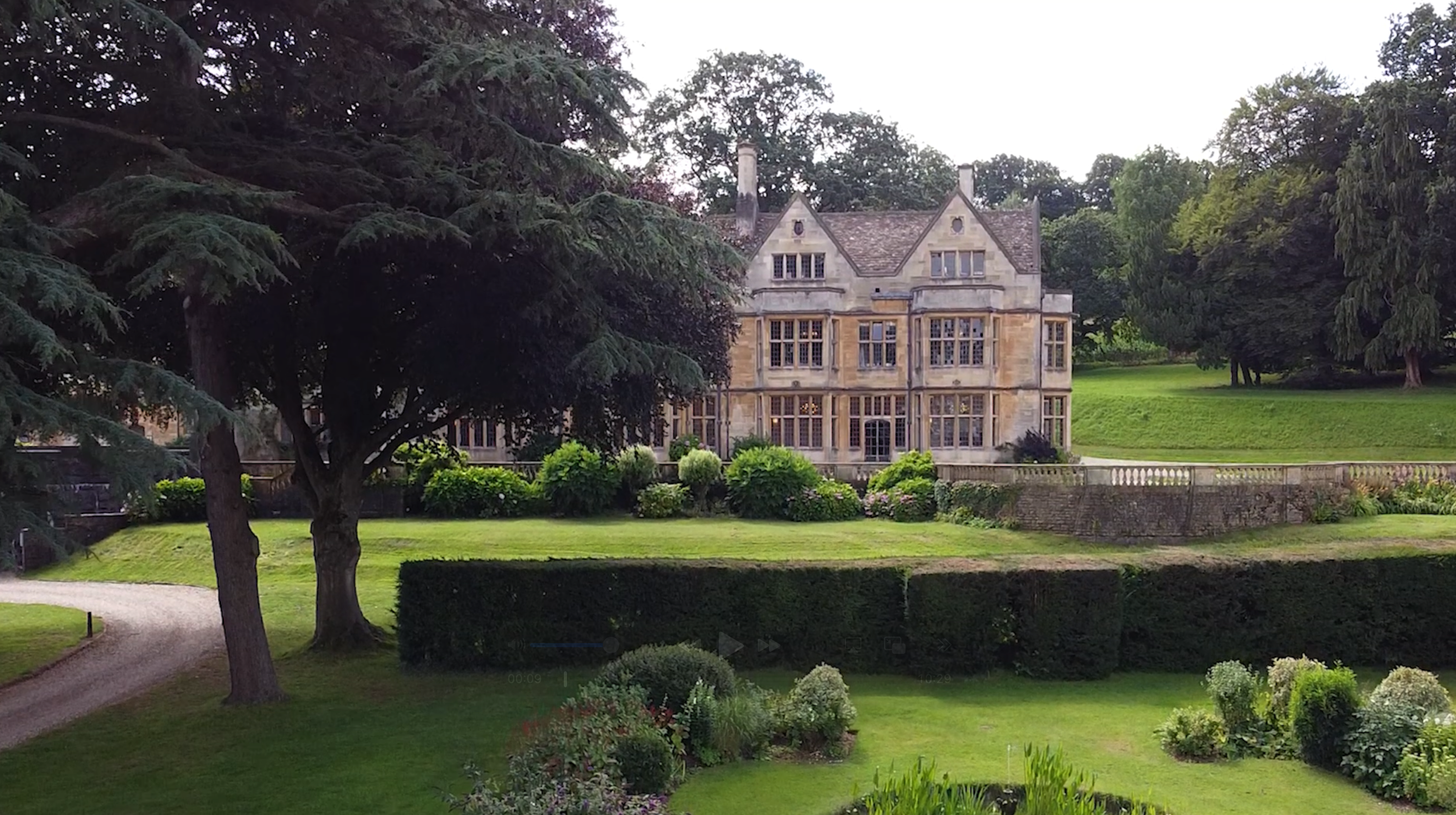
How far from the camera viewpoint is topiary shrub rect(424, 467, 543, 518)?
28.6 metres

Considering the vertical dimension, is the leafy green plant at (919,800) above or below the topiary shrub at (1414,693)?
above

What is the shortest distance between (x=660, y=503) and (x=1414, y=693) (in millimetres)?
20353

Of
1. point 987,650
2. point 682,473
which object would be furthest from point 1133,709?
point 682,473

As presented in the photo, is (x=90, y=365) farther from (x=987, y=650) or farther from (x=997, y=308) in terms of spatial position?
(x=997, y=308)

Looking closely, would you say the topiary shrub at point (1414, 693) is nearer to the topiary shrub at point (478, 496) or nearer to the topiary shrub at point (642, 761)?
the topiary shrub at point (642, 761)

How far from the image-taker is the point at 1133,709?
41.1 ft

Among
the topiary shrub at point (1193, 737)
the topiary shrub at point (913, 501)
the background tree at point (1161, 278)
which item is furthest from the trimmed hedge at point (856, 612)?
the background tree at point (1161, 278)

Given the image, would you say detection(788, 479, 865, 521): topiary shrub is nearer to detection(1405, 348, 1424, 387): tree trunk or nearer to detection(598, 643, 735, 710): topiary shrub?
detection(598, 643, 735, 710): topiary shrub

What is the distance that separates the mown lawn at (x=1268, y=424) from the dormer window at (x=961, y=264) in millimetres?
10515

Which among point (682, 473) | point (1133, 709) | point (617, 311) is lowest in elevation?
point (1133, 709)

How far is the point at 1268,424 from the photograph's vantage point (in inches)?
1753

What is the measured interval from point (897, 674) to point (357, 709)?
6.70m

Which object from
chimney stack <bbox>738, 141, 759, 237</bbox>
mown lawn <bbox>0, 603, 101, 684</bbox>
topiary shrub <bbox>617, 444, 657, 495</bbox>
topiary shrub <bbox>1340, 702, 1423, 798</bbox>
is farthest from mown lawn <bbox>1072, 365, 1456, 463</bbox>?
mown lawn <bbox>0, 603, 101, 684</bbox>

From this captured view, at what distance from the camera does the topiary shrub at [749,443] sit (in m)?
33.5
